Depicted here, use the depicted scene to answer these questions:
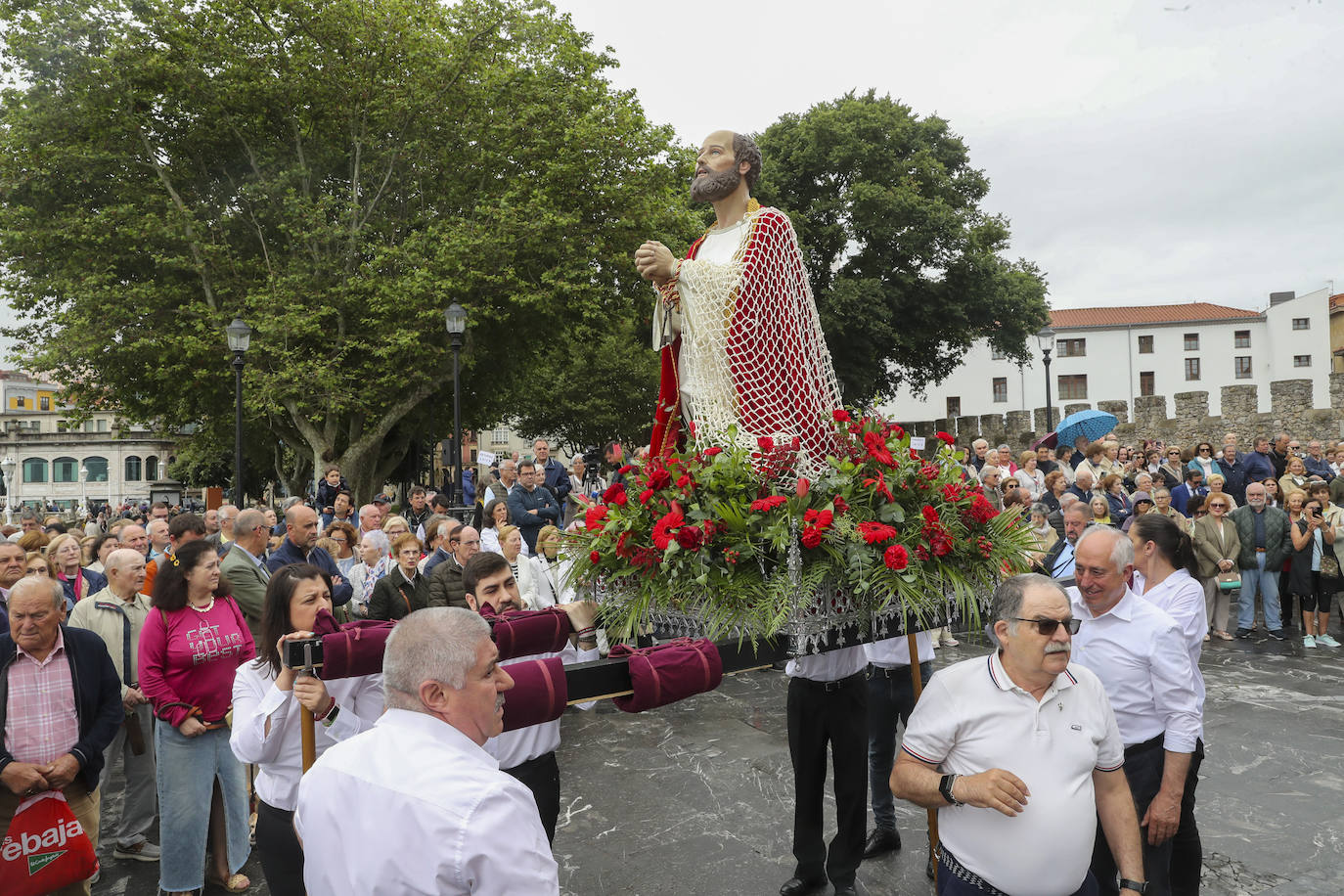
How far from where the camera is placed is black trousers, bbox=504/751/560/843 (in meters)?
4.07

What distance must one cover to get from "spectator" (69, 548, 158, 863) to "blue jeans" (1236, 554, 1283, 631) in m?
12.7

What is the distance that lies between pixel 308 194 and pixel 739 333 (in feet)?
72.7

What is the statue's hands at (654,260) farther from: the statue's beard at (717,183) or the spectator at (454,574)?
the spectator at (454,574)

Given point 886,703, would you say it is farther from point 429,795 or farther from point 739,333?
point 429,795

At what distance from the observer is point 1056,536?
31.7 ft

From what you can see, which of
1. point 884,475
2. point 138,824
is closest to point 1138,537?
point 884,475

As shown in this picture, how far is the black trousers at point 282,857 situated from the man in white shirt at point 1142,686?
129 inches

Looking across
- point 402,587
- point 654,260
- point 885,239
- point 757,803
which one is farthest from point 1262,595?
point 885,239

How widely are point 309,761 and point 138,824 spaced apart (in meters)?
3.61

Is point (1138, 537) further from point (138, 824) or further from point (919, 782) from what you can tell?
point (138, 824)

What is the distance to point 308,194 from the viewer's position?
2312 cm

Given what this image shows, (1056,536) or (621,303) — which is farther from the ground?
(621,303)

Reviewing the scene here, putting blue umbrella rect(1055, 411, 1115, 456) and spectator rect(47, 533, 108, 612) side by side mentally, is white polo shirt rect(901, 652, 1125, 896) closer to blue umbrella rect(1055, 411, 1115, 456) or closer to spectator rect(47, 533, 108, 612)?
spectator rect(47, 533, 108, 612)

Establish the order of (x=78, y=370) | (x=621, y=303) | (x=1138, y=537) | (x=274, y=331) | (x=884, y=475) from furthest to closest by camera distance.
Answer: (x=621, y=303) < (x=78, y=370) < (x=274, y=331) < (x=1138, y=537) < (x=884, y=475)
